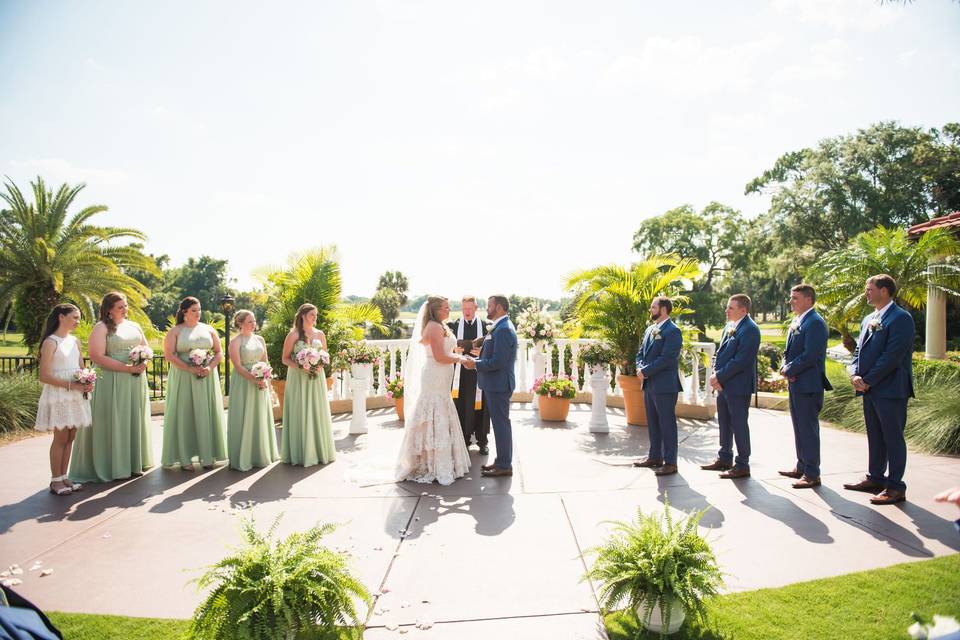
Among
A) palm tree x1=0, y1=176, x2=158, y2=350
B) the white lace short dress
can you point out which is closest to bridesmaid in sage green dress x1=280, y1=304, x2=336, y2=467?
A: the white lace short dress

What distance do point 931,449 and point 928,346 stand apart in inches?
332

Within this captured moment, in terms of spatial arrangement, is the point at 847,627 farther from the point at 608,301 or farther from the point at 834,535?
the point at 608,301

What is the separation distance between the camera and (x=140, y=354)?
6016 millimetres

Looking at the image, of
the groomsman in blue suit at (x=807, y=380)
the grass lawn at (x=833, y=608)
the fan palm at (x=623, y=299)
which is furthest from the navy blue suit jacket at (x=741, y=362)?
the fan palm at (x=623, y=299)

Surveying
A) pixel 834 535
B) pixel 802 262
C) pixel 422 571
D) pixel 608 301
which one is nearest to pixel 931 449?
pixel 834 535

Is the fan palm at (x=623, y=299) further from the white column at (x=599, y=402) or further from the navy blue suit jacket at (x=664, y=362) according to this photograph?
the navy blue suit jacket at (x=664, y=362)

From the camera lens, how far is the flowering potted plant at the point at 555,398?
358 inches

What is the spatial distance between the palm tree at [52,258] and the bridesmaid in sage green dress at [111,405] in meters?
9.37

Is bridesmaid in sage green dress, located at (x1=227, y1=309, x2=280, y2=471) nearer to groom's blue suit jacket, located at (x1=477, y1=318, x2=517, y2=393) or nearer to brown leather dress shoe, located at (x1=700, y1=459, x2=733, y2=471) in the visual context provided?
groom's blue suit jacket, located at (x1=477, y1=318, x2=517, y2=393)

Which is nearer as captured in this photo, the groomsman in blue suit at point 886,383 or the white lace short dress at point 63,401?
the groomsman in blue suit at point 886,383

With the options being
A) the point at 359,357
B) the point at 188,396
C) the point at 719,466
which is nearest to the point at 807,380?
the point at 719,466

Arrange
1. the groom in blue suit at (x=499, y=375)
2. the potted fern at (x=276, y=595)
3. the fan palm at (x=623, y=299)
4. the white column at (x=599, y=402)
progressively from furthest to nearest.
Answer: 1. the fan palm at (x=623, y=299)
2. the white column at (x=599, y=402)
3. the groom in blue suit at (x=499, y=375)
4. the potted fern at (x=276, y=595)

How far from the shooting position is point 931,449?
22.6 ft

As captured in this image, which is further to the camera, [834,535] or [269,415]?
[269,415]
